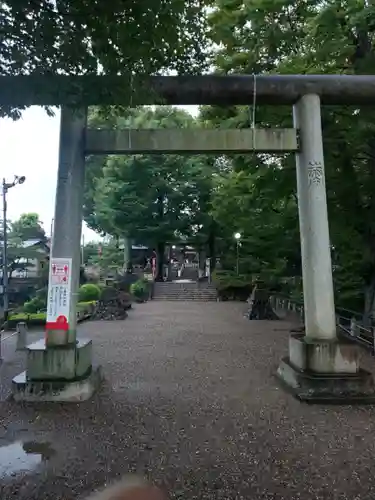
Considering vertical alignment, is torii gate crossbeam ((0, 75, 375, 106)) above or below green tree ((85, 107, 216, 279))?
below

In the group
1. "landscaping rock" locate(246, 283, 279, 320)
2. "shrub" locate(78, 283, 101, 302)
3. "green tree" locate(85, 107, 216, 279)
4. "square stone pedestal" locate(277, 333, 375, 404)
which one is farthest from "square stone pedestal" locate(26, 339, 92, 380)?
"green tree" locate(85, 107, 216, 279)

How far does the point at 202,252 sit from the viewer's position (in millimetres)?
42969

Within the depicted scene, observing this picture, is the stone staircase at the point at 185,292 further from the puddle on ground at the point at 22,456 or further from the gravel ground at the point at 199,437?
the puddle on ground at the point at 22,456

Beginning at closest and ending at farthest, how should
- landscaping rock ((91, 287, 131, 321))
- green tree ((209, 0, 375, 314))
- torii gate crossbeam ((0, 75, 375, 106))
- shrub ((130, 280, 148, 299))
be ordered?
torii gate crossbeam ((0, 75, 375, 106)) → green tree ((209, 0, 375, 314)) → landscaping rock ((91, 287, 131, 321)) → shrub ((130, 280, 148, 299))

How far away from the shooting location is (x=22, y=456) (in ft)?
15.2

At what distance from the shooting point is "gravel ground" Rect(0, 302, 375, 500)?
399cm

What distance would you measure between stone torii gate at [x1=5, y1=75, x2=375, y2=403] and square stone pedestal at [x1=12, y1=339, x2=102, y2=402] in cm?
2

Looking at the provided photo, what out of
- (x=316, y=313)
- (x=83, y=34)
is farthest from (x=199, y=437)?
(x=83, y=34)

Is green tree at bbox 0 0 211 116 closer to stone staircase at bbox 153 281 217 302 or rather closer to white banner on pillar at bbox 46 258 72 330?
white banner on pillar at bbox 46 258 72 330

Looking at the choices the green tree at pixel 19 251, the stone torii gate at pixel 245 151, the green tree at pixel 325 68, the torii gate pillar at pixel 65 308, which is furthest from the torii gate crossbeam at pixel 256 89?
the green tree at pixel 19 251

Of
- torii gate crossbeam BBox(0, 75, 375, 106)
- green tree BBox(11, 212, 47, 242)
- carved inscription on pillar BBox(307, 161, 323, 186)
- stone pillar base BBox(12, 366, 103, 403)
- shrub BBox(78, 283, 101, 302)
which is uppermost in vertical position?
green tree BBox(11, 212, 47, 242)

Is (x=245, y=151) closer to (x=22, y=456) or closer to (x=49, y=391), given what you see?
(x=49, y=391)

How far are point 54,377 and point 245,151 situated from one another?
4.93m

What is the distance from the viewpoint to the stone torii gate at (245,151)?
21.9ft
